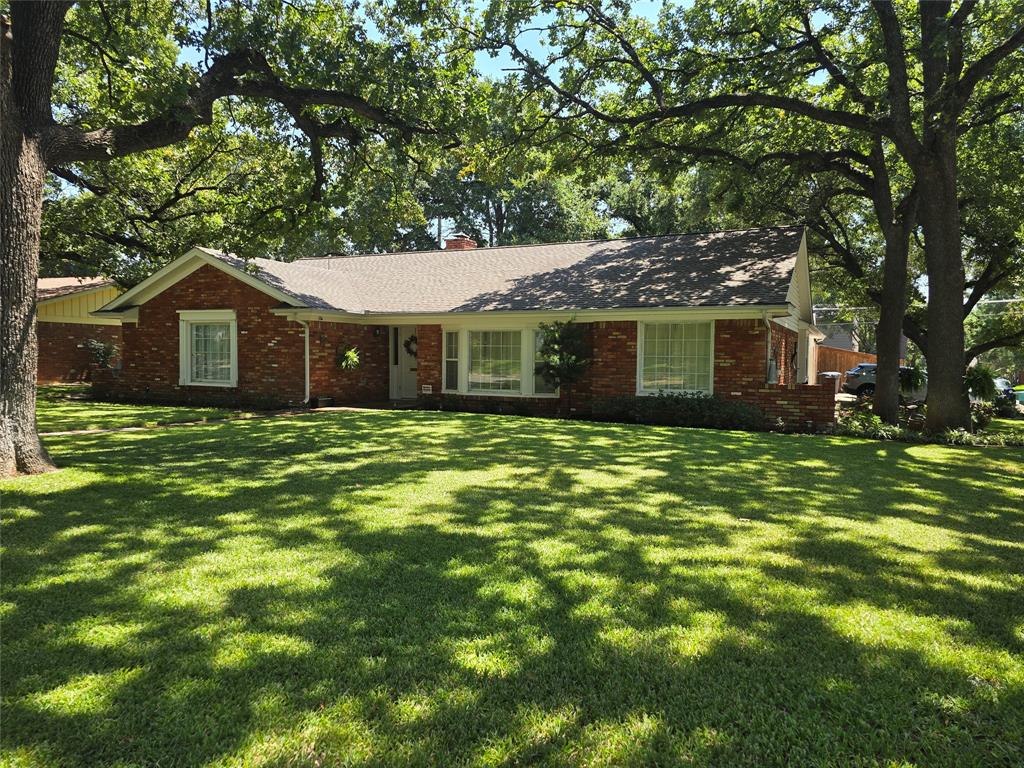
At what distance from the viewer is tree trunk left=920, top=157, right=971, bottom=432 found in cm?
1255

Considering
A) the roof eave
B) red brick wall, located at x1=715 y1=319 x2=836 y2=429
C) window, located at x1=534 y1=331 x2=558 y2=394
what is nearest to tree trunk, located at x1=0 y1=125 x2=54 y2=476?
the roof eave

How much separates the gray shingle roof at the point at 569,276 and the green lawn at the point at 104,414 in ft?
12.8

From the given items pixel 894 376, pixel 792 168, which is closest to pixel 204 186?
pixel 792 168

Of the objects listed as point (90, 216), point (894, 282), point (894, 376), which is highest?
point (90, 216)

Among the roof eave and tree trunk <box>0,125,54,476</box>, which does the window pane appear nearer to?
the roof eave

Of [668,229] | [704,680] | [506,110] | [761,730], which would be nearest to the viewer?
[761,730]

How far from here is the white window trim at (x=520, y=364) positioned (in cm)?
1569

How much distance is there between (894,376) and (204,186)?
69.2 ft

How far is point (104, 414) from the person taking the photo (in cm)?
1366

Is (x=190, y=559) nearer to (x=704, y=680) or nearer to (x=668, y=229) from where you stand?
(x=704, y=680)

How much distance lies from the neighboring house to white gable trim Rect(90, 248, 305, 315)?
23.6 ft

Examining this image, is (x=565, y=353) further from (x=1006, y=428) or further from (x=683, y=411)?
(x=1006, y=428)

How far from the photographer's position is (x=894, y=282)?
615 inches

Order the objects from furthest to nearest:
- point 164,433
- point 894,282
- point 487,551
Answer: point 894,282 < point 164,433 < point 487,551
